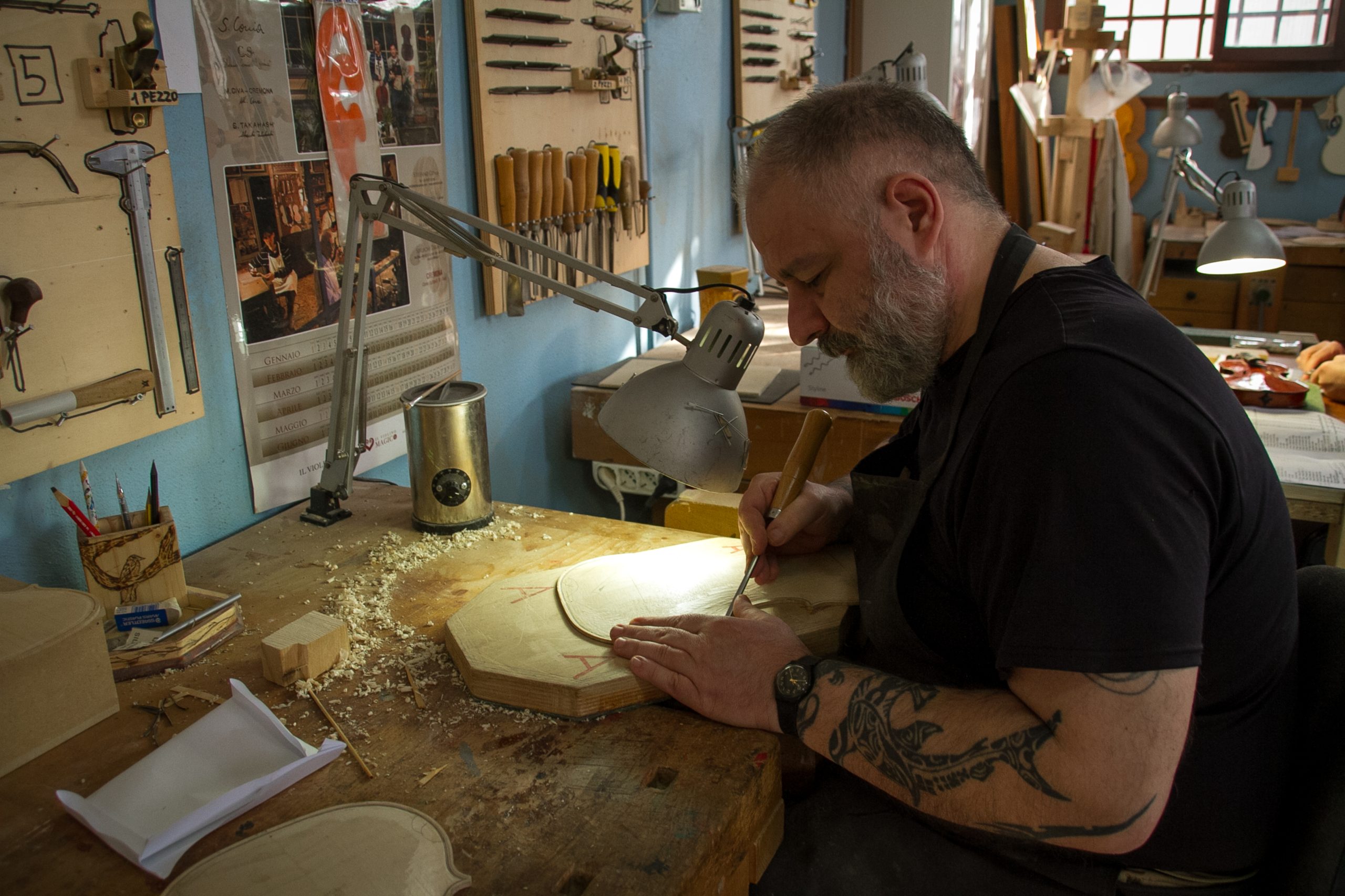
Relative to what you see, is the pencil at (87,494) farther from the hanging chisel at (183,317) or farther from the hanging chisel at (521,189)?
the hanging chisel at (521,189)

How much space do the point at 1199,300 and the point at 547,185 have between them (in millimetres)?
4185

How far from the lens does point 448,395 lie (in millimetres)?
1777

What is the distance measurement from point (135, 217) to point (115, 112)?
0.16 meters

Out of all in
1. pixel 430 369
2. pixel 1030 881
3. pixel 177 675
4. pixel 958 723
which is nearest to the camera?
pixel 958 723

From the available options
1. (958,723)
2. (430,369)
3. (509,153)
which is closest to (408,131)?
(509,153)

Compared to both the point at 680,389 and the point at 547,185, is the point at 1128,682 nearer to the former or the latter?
the point at 680,389

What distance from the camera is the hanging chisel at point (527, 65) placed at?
228 cm

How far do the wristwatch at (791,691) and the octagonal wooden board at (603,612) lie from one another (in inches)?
6.0

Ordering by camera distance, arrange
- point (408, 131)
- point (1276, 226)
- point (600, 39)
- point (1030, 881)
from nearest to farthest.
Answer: point (1030, 881), point (408, 131), point (600, 39), point (1276, 226)

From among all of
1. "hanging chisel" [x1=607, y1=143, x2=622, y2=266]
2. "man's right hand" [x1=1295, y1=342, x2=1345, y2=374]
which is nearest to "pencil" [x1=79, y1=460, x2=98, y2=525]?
"hanging chisel" [x1=607, y1=143, x2=622, y2=266]

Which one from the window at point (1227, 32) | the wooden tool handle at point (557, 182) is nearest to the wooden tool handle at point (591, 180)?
the wooden tool handle at point (557, 182)

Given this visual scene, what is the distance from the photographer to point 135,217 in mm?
1493

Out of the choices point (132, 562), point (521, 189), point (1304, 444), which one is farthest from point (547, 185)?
point (1304, 444)

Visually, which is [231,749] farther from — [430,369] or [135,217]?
[430,369]
